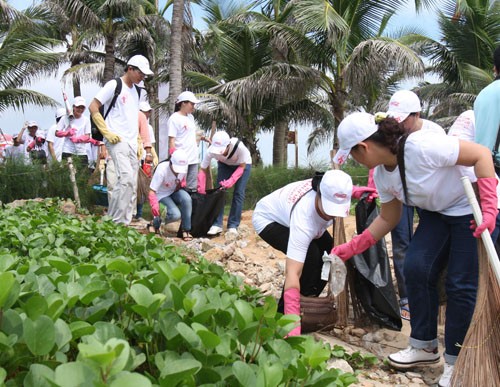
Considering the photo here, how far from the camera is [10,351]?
121 cm

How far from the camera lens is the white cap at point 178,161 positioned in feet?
24.0

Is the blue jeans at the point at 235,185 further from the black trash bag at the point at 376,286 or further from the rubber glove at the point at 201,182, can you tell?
the black trash bag at the point at 376,286

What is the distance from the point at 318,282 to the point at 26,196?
7229 millimetres

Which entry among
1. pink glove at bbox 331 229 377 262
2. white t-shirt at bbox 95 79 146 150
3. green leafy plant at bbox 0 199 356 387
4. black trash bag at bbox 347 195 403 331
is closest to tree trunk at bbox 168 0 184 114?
white t-shirt at bbox 95 79 146 150

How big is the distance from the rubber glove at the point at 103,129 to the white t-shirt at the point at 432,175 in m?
3.34

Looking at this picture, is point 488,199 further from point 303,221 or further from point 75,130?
point 75,130

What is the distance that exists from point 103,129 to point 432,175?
3.73 m

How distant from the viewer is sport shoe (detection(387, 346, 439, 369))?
11.3 feet

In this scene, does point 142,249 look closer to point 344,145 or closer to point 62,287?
point 344,145

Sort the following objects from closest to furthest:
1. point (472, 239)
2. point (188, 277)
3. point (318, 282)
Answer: point (188, 277)
point (472, 239)
point (318, 282)

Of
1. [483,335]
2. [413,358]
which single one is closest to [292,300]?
[413,358]

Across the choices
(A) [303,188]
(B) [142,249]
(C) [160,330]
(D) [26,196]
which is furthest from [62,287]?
(D) [26,196]

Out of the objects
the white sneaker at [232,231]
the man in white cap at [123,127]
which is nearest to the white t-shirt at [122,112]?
the man in white cap at [123,127]

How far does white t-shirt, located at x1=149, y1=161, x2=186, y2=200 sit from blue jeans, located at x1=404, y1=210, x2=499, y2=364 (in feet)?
14.7
